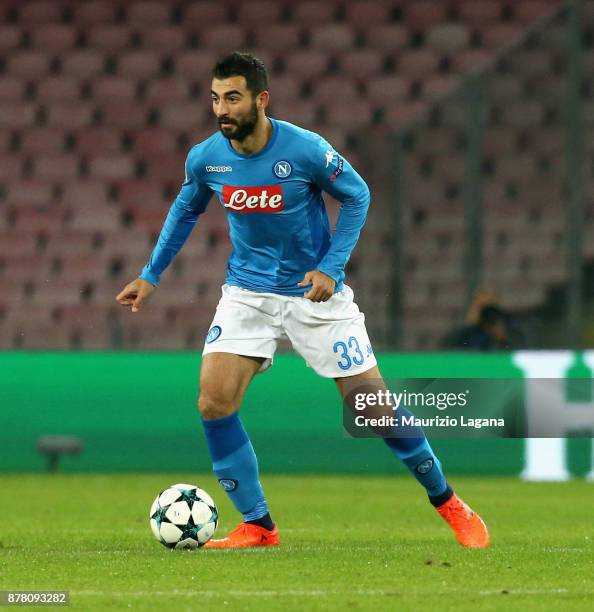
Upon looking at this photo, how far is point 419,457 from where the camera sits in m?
6.58

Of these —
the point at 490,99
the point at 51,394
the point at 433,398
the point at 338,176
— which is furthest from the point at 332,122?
the point at 338,176

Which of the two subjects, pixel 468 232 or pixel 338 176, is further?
pixel 468 232

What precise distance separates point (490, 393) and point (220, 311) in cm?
453

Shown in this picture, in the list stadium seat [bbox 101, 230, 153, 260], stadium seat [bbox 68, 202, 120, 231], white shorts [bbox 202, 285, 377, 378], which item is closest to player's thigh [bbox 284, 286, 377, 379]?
white shorts [bbox 202, 285, 377, 378]

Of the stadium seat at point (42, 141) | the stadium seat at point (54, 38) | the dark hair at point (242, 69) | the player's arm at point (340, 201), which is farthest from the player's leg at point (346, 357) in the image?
the stadium seat at point (54, 38)

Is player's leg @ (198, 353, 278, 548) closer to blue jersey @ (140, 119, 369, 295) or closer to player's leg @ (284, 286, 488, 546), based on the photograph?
player's leg @ (284, 286, 488, 546)

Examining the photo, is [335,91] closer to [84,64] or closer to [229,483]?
[84,64]

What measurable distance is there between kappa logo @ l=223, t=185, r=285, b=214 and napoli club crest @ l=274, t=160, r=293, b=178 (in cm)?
5

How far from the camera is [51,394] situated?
38.7 feet

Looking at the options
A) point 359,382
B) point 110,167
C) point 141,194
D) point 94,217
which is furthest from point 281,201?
point 110,167

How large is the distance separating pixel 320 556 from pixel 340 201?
4.80 ft

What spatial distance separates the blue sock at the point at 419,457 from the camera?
259 inches

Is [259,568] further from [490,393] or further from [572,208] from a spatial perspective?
[572,208]

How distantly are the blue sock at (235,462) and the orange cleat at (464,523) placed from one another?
2.58 ft
